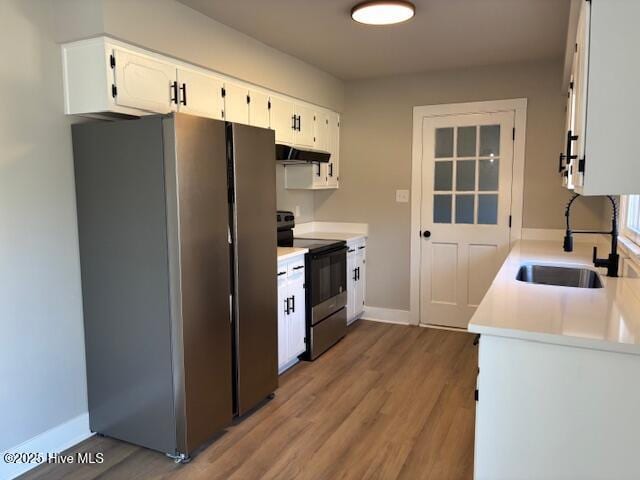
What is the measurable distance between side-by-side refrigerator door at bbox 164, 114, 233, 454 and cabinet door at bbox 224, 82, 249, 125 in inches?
29.0

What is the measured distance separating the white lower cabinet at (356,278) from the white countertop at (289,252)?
36.3 inches

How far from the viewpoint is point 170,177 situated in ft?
7.41

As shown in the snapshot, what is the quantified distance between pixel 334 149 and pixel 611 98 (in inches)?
136

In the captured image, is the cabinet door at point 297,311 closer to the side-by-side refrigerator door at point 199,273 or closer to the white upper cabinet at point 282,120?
the side-by-side refrigerator door at point 199,273

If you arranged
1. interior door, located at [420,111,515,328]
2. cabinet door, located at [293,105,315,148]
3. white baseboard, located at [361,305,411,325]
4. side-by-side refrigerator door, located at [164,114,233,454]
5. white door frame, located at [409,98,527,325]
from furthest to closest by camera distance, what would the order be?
white baseboard, located at [361,305,411,325] → interior door, located at [420,111,515,328] → white door frame, located at [409,98,527,325] → cabinet door, located at [293,105,315,148] → side-by-side refrigerator door, located at [164,114,233,454]

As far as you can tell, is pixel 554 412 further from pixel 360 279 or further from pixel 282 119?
pixel 360 279

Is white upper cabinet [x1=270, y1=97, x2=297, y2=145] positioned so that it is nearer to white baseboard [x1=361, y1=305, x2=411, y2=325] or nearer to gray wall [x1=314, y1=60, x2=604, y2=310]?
gray wall [x1=314, y1=60, x2=604, y2=310]

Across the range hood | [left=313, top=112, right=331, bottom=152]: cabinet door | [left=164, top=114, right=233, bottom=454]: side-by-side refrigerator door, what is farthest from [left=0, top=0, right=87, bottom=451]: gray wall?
[left=313, top=112, right=331, bottom=152]: cabinet door

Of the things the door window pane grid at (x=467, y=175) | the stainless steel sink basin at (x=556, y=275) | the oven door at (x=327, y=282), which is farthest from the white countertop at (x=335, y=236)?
the stainless steel sink basin at (x=556, y=275)

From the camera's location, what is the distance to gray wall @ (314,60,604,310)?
4.13 meters

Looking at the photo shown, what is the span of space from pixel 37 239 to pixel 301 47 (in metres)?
2.36

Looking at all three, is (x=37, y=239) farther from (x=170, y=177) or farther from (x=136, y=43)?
(x=136, y=43)

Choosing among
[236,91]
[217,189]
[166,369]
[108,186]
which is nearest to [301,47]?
[236,91]

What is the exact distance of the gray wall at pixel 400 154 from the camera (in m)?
4.13
